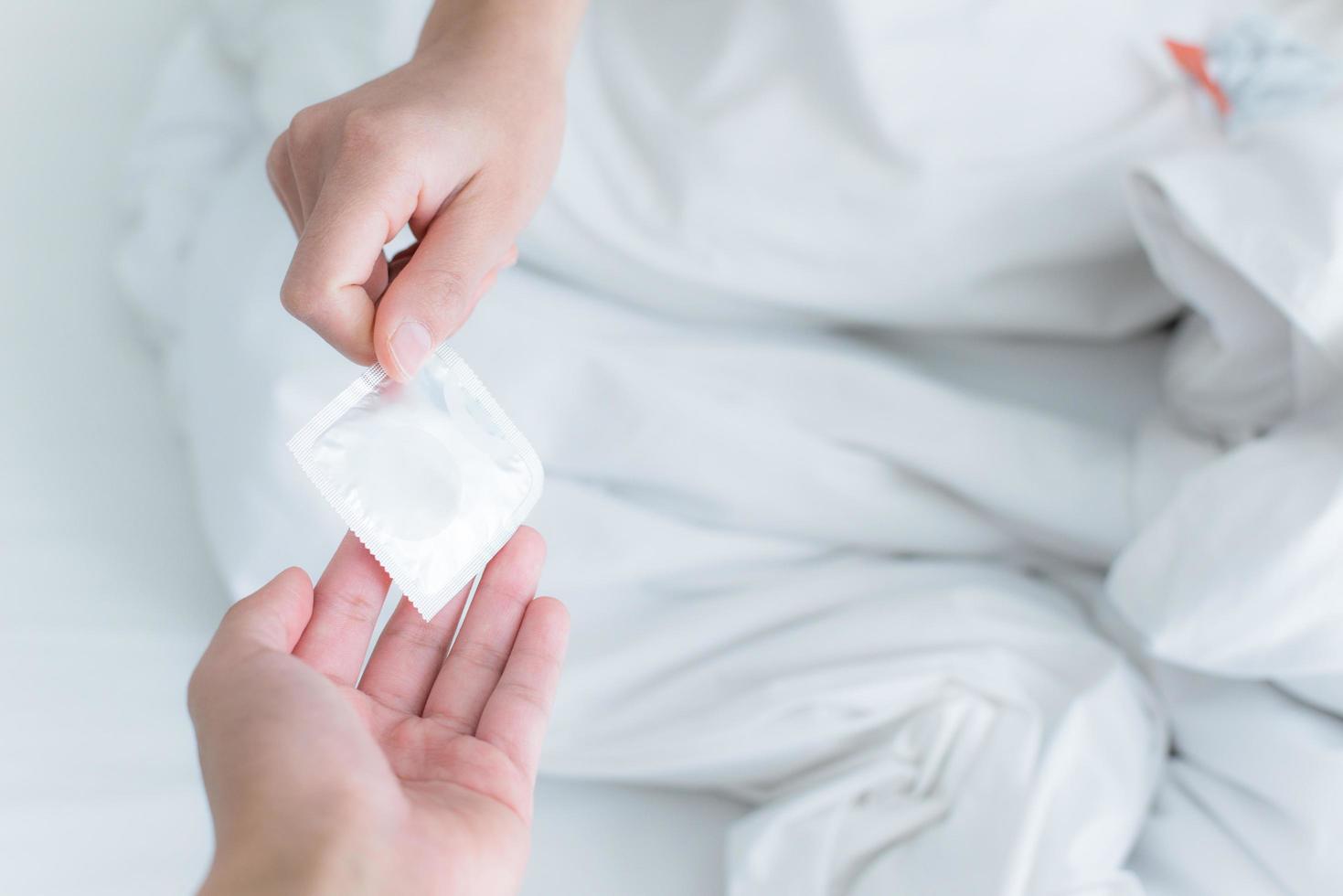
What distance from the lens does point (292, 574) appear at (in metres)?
0.62

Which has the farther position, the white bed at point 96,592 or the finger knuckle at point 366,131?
the white bed at point 96,592

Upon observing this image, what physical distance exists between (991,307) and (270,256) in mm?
574

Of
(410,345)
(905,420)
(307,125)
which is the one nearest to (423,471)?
(410,345)

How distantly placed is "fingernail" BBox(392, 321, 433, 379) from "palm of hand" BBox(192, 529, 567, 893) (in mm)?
128

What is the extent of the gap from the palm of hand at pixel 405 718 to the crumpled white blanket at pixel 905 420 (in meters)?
0.15

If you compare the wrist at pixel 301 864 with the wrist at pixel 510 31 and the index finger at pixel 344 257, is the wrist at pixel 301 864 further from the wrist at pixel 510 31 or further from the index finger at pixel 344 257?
the wrist at pixel 510 31

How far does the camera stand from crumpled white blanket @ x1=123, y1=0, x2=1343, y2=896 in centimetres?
75

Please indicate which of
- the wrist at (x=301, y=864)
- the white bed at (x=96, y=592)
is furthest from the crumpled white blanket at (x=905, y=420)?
the wrist at (x=301, y=864)

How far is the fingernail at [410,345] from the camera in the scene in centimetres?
57

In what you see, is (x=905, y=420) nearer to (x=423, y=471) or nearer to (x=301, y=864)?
(x=423, y=471)

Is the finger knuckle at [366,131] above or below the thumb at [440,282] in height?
above

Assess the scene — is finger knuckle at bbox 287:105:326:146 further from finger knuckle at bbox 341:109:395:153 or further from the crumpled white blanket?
the crumpled white blanket

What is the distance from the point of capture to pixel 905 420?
0.88 meters

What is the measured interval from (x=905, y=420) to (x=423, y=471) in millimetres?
401
